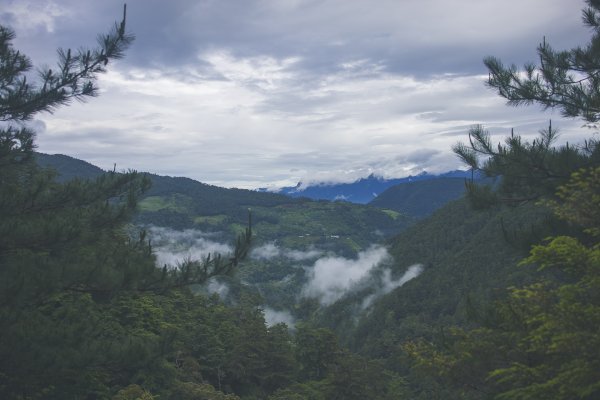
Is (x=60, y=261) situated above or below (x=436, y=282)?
above

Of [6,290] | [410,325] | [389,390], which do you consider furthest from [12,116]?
[410,325]

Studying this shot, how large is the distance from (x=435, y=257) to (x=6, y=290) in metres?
144

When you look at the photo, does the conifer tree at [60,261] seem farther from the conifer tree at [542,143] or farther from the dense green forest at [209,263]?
the conifer tree at [542,143]

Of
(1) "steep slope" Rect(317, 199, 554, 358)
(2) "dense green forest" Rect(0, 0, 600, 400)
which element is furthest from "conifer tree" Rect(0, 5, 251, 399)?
(1) "steep slope" Rect(317, 199, 554, 358)

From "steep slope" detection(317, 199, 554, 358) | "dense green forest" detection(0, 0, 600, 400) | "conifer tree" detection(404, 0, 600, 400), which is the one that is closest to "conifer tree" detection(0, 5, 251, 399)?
"dense green forest" detection(0, 0, 600, 400)

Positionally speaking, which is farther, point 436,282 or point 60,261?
point 436,282

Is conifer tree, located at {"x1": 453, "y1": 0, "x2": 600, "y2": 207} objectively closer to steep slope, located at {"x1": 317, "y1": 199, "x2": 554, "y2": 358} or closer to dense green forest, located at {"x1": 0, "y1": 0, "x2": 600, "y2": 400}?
dense green forest, located at {"x1": 0, "y1": 0, "x2": 600, "y2": 400}

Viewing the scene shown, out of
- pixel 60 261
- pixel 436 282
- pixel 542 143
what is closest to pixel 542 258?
pixel 542 143

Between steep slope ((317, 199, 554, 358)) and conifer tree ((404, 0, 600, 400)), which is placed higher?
conifer tree ((404, 0, 600, 400))

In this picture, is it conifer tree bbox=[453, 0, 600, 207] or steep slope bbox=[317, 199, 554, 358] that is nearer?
conifer tree bbox=[453, 0, 600, 207]

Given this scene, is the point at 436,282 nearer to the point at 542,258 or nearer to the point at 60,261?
the point at 542,258

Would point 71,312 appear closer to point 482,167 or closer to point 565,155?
point 482,167

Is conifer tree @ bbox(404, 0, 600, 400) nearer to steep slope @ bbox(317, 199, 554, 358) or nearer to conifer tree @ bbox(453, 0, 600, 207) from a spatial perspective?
conifer tree @ bbox(453, 0, 600, 207)

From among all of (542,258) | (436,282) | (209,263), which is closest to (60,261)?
(209,263)
